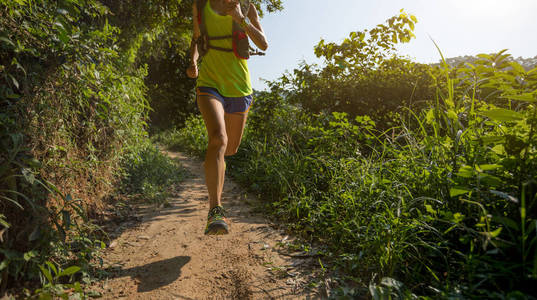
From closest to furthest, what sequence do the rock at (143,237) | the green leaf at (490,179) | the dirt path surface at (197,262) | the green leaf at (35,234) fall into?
1. the green leaf at (490,179)
2. the green leaf at (35,234)
3. the dirt path surface at (197,262)
4. the rock at (143,237)

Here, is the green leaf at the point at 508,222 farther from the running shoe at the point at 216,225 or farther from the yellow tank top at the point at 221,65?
the yellow tank top at the point at 221,65

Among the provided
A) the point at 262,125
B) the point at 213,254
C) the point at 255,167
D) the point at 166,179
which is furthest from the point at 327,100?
the point at 213,254

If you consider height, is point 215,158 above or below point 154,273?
above

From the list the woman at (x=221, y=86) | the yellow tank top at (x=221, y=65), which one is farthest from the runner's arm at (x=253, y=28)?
the yellow tank top at (x=221, y=65)

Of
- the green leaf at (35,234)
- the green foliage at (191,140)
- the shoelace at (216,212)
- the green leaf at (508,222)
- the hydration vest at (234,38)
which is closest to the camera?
the green leaf at (508,222)

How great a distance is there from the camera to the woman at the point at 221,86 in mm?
2361

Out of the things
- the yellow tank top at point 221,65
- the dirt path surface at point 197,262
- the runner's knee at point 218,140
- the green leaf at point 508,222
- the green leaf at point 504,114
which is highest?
the yellow tank top at point 221,65

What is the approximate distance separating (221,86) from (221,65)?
199mm

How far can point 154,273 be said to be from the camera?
1971 millimetres

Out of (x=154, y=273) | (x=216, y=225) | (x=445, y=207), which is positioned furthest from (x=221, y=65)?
(x=445, y=207)

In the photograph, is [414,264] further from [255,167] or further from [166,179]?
[166,179]

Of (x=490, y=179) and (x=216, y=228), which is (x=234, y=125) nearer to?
(x=216, y=228)

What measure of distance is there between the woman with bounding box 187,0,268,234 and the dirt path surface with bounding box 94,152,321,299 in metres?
0.34

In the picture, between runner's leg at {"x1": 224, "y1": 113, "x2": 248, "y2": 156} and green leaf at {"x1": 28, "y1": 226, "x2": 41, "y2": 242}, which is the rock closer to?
green leaf at {"x1": 28, "y1": 226, "x2": 41, "y2": 242}
